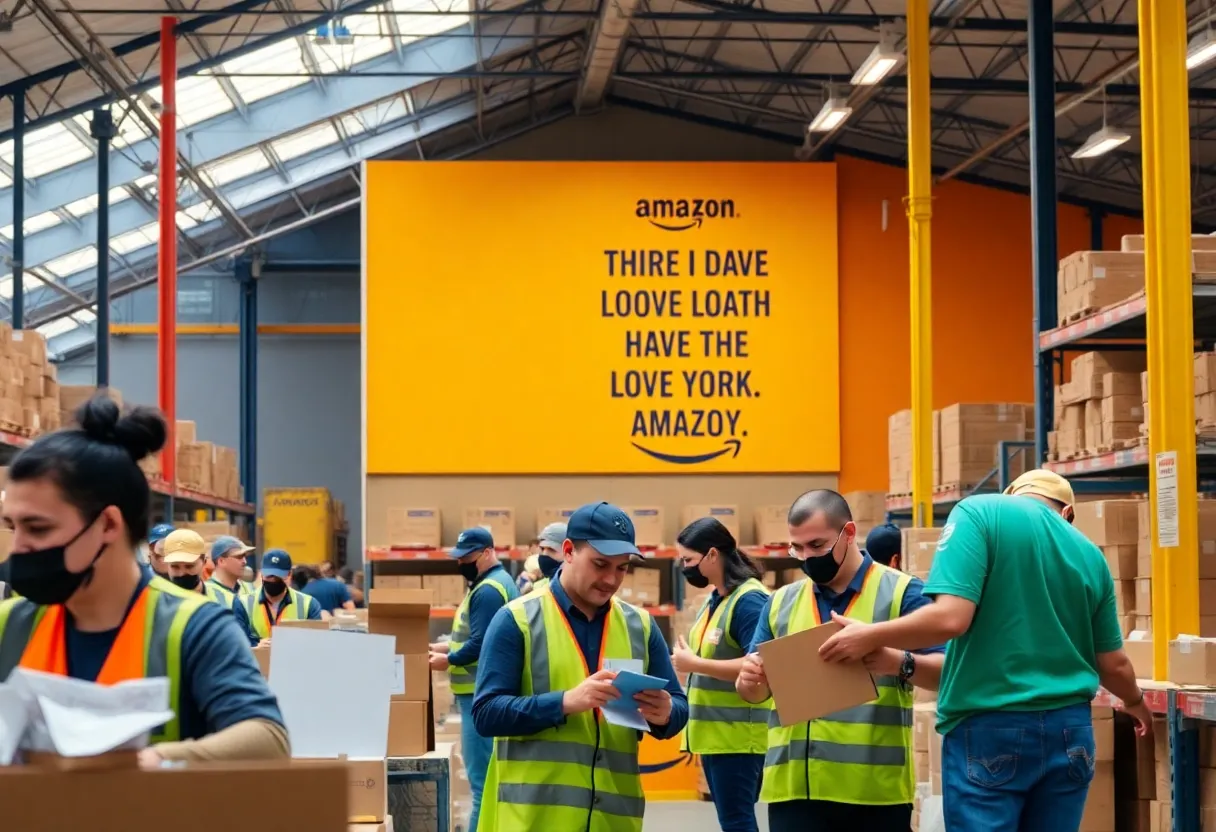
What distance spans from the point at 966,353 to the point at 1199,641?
13362mm

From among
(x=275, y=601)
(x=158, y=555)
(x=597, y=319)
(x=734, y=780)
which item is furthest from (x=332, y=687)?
(x=597, y=319)

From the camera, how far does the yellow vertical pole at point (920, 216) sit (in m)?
13.1

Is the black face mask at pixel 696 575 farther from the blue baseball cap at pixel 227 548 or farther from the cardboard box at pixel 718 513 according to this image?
the cardboard box at pixel 718 513

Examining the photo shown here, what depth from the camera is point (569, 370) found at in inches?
698

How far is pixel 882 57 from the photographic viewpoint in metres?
14.8

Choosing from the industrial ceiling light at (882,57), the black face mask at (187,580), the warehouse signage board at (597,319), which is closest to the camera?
the black face mask at (187,580)

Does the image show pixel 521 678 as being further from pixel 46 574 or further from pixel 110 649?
pixel 46 574

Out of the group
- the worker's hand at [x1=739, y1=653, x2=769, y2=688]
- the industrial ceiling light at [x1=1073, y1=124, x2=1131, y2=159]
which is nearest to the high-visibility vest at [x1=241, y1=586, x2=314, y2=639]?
the worker's hand at [x1=739, y1=653, x2=769, y2=688]

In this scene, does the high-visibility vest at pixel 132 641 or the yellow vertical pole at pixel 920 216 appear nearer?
the high-visibility vest at pixel 132 641

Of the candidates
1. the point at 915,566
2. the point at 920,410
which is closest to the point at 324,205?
the point at 920,410

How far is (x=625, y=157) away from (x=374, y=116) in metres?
3.85

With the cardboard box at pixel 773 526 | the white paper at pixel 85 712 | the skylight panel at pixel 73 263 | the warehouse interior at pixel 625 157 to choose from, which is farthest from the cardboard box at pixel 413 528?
the white paper at pixel 85 712

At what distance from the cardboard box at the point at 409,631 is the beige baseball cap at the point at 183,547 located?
1.45 meters

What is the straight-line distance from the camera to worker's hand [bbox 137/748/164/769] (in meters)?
1.97
